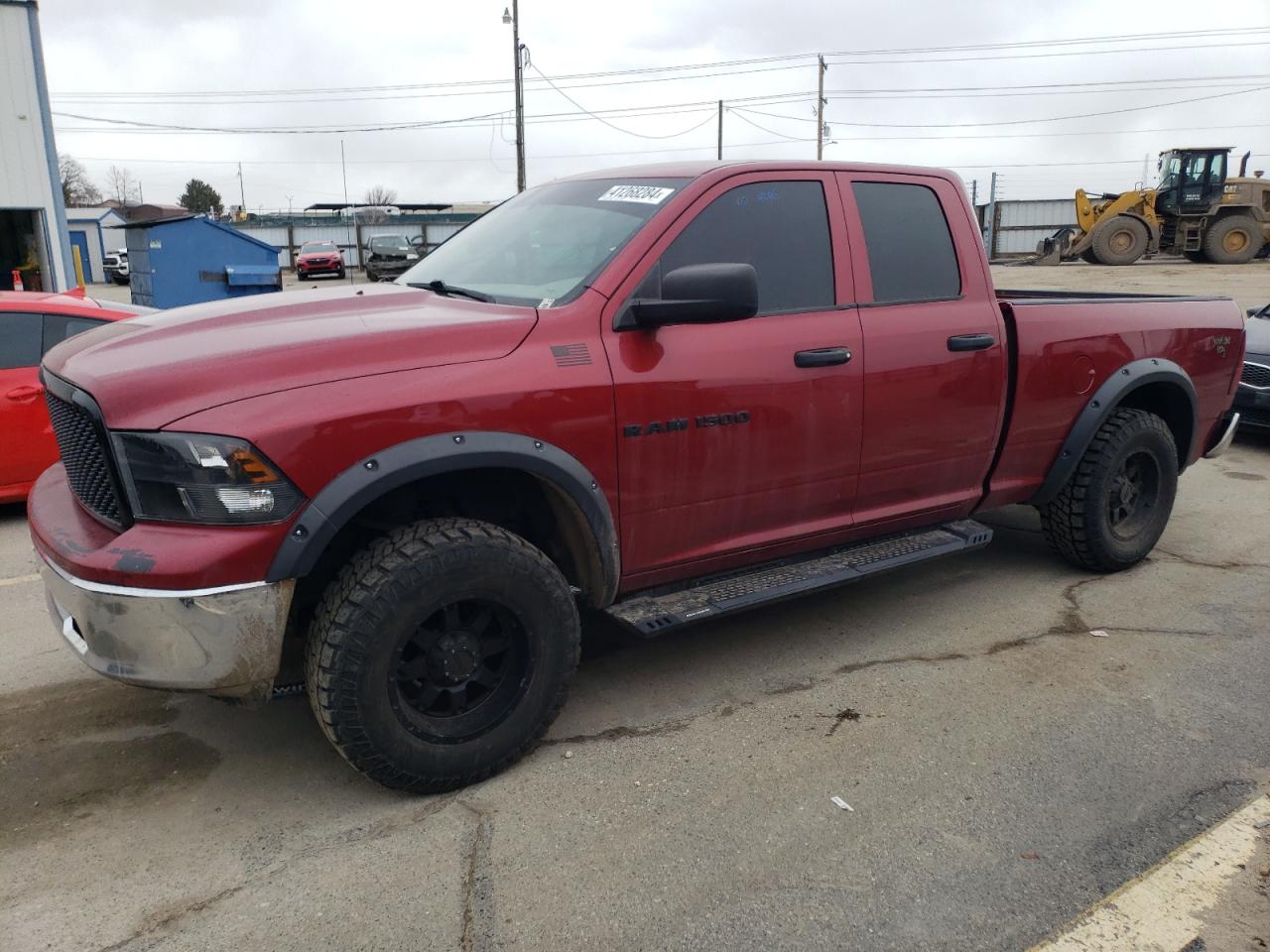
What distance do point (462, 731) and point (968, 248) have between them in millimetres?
2995

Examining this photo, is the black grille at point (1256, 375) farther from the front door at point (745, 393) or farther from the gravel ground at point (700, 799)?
the front door at point (745, 393)

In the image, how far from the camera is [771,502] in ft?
12.2

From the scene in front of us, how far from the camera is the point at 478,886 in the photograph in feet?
8.71

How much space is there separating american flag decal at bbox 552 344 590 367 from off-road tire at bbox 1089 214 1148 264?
104 ft

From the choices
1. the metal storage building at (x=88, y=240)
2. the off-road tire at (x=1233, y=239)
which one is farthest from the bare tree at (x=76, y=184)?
the off-road tire at (x=1233, y=239)

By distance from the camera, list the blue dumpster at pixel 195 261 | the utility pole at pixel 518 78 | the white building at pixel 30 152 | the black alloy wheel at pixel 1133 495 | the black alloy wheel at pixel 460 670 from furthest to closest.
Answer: the utility pole at pixel 518 78, the blue dumpster at pixel 195 261, the white building at pixel 30 152, the black alloy wheel at pixel 1133 495, the black alloy wheel at pixel 460 670

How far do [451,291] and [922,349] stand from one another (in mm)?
1864

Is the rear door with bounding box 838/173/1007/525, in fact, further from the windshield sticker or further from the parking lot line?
the parking lot line

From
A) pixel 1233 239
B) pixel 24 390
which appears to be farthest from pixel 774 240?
pixel 1233 239

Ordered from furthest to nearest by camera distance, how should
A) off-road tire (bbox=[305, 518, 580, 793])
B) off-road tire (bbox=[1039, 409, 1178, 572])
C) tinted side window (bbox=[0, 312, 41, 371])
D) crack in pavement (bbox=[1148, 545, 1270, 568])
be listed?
tinted side window (bbox=[0, 312, 41, 371])
crack in pavement (bbox=[1148, 545, 1270, 568])
off-road tire (bbox=[1039, 409, 1178, 572])
off-road tire (bbox=[305, 518, 580, 793])

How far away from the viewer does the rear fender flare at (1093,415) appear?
4703 mm

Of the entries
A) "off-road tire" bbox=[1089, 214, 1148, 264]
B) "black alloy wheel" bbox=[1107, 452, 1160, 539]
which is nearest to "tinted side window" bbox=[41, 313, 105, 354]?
"black alloy wheel" bbox=[1107, 452, 1160, 539]

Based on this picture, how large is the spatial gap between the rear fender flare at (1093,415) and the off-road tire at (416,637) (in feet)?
9.03

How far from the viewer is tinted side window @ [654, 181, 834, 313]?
140 inches
